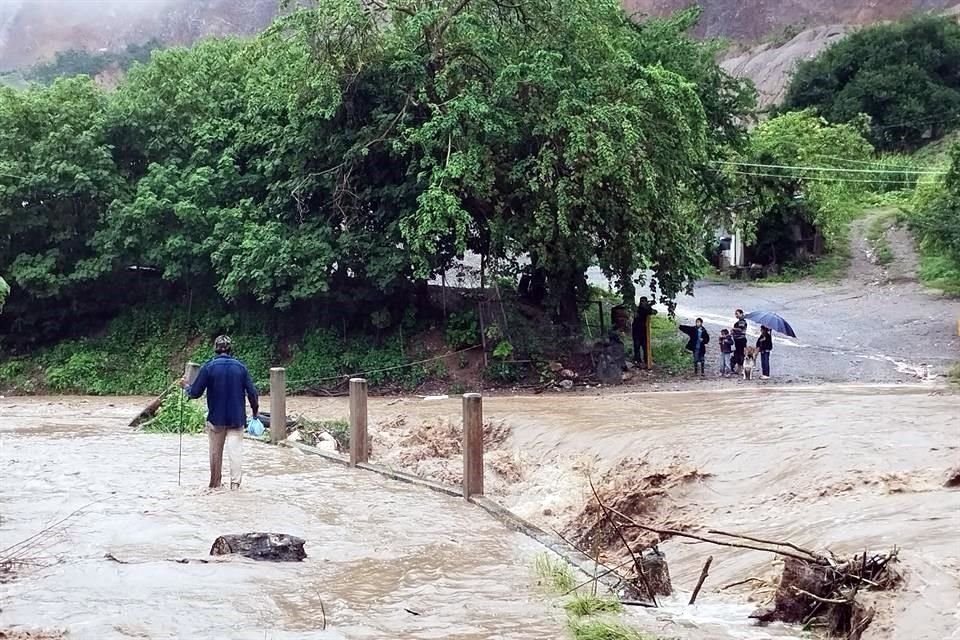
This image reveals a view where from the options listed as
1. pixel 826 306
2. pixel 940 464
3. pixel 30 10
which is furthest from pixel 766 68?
pixel 30 10

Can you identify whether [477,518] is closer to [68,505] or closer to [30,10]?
[68,505]

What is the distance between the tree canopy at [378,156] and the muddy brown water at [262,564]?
10.9m

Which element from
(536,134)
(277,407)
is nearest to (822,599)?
(277,407)

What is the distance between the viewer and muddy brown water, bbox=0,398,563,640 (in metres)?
7.26

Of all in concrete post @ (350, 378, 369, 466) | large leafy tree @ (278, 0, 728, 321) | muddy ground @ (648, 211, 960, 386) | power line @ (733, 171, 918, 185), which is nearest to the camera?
concrete post @ (350, 378, 369, 466)

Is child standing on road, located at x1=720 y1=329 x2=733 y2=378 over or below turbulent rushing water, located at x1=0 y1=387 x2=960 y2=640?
over

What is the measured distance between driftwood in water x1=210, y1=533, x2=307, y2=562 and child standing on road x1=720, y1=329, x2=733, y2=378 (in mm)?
18364

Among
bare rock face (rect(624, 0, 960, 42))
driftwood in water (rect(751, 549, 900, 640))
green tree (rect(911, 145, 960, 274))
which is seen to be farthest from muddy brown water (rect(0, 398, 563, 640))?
bare rock face (rect(624, 0, 960, 42))

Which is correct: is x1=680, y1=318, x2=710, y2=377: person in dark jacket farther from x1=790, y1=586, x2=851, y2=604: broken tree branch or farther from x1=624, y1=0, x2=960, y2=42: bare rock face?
x1=624, y1=0, x2=960, y2=42: bare rock face

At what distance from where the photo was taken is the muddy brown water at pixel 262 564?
23.8ft

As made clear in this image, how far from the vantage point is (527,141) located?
2519 cm

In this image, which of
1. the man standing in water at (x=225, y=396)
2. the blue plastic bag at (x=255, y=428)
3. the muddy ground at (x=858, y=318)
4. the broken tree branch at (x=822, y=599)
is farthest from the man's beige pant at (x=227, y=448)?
the muddy ground at (x=858, y=318)

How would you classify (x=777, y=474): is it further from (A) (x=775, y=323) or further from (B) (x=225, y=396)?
(A) (x=775, y=323)

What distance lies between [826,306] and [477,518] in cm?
2865
